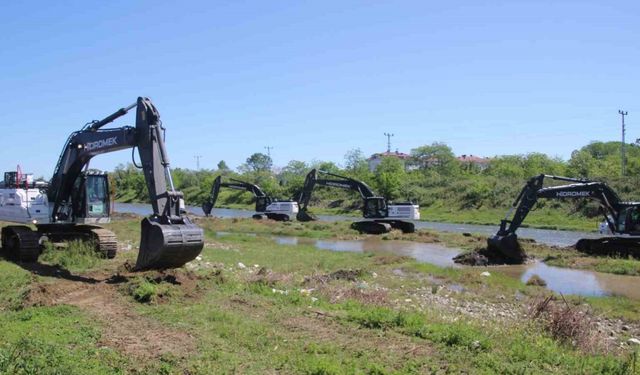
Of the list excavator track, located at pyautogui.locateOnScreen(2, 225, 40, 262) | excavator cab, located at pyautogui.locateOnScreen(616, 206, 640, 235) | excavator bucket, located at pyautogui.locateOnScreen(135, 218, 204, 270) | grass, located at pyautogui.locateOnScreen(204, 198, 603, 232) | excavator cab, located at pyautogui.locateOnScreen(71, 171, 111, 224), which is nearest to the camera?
excavator bucket, located at pyautogui.locateOnScreen(135, 218, 204, 270)

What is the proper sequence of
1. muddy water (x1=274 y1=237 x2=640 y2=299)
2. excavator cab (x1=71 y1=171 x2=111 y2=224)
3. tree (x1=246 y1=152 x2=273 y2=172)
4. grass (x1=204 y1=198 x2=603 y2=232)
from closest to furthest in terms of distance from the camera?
excavator cab (x1=71 y1=171 x2=111 y2=224) → muddy water (x1=274 y1=237 x2=640 y2=299) → grass (x1=204 y1=198 x2=603 y2=232) → tree (x1=246 y1=152 x2=273 y2=172)

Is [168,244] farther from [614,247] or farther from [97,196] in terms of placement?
[614,247]

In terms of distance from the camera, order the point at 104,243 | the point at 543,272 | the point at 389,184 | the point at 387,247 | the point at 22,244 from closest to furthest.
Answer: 1. the point at 22,244
2. the point at 104,243
3. the point at 543,272
4. the point at 387,247
5. the point at 389,184

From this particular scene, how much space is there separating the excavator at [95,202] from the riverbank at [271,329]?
2.81ft

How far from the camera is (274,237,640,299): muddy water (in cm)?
1874

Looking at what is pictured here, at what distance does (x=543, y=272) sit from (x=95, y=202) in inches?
654

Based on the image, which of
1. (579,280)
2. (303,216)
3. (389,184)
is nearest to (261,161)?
(389,184)

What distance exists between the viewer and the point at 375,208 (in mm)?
39469

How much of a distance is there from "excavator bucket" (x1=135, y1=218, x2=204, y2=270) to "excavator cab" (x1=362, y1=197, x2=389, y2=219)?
89.8 ft

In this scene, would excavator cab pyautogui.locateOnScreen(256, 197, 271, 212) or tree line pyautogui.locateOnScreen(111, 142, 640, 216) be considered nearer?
excavator cab pyautogui.locateOnScreen(256, 197, 271, 212)

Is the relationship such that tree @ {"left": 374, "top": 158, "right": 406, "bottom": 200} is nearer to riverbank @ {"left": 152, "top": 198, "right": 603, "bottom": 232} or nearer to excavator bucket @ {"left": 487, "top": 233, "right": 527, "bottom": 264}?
riverbank @ {"left": 152, "top": 198, "right": 603, "bottom": 232}

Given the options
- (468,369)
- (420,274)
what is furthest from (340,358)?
(420,274)

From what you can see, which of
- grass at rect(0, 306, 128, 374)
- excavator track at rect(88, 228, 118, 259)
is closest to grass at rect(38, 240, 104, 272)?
excavator track at rect(88, 228, 118, 259)

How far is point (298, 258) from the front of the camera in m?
21.8
